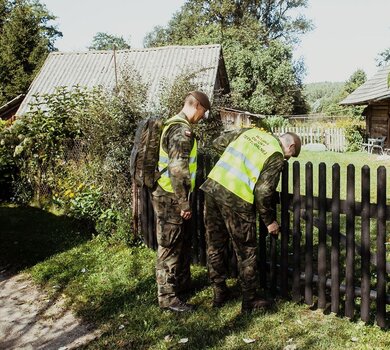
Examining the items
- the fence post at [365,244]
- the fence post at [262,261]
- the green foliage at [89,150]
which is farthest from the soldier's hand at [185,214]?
the green foliage at [89,150]

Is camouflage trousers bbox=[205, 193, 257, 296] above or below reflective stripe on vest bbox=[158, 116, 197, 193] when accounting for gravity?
below

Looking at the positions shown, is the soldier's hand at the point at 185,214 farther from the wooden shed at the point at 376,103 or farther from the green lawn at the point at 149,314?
the wooden shed at the point at 376,103

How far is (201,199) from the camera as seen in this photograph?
5.42 metres

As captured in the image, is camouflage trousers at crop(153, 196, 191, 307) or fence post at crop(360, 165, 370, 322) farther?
camouflage trousers at crop(153, 196, 191, 307)

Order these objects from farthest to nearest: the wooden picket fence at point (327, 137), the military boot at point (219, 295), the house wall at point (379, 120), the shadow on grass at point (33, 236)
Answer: the wooden picket fence at point (327, 137) < the house wall at point (379, 120) < the shadow on grass at point (33, 236) < the military boot at point (219, 295)

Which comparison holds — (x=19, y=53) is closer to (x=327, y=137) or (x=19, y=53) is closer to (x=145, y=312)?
(x=327, y=137)

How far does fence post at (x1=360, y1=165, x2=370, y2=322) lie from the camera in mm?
3906

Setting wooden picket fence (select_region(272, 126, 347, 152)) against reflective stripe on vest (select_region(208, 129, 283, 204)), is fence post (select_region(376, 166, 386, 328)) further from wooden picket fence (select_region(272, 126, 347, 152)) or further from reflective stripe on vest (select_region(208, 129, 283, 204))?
wooden picket fence (select_region(272, 126, 347, 152))

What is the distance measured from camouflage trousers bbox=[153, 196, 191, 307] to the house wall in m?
20.9

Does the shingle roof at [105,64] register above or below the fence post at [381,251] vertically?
above

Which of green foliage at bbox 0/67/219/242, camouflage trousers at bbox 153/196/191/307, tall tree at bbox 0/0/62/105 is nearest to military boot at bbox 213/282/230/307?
camouflage trousers at bbox 153/196/191/307

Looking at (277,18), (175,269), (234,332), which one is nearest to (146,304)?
(175,269)

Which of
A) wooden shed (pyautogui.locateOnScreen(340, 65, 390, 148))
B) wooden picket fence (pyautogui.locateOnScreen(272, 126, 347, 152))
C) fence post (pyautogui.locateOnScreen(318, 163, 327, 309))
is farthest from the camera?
wooden picket fence (pyautogui.locateOnScreen(272, 126, 347, 152))

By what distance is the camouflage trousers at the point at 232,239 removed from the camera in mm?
4129
